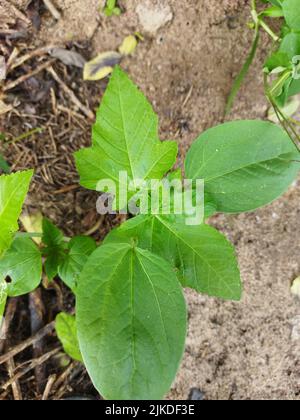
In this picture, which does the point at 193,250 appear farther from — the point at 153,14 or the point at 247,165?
the point at 153,14

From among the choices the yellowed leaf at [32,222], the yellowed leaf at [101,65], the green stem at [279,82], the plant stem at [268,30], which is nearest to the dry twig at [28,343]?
the yellowed leaf at [32,222]

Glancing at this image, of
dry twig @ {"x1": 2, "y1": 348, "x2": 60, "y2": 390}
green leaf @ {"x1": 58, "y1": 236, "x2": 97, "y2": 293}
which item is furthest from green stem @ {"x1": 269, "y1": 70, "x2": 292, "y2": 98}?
dry twig @ {"x1": 2, "y1": 348, "x2": 60, "y2": 390}

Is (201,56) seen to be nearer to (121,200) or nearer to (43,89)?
(43,89)

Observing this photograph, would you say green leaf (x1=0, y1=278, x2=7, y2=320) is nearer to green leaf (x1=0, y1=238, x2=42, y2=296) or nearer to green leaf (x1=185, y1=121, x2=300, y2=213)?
green leaf (x1=0, y1=238, x2=42, y2=296)

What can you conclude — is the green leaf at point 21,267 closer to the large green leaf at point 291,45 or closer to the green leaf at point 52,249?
the green leaf at point 52,249

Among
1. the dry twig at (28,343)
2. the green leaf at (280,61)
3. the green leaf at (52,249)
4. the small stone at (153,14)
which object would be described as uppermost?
the small stone at (153,14)

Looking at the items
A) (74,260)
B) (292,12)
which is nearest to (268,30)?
(292,12)
